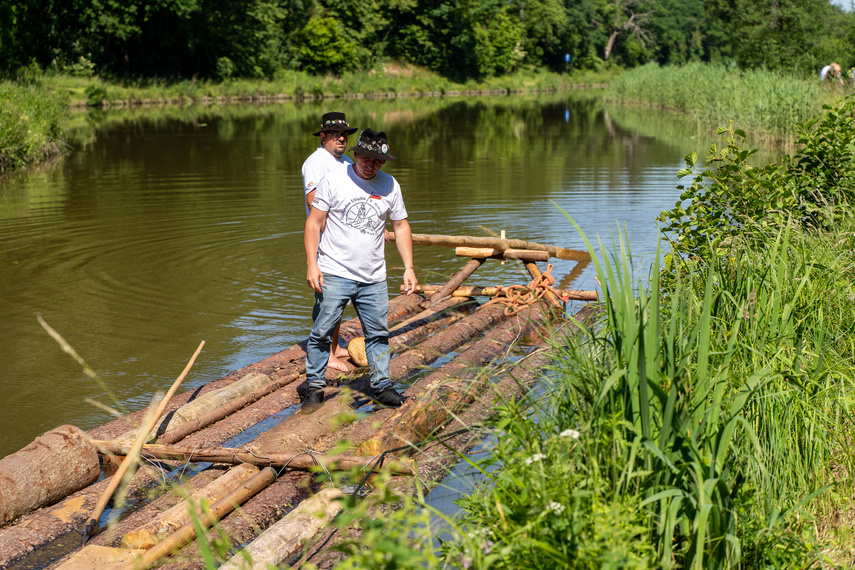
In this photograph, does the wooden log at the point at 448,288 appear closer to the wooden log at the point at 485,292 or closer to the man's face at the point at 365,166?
the wooden log at the point at 485,292

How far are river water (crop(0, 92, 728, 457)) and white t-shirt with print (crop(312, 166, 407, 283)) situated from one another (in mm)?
1286

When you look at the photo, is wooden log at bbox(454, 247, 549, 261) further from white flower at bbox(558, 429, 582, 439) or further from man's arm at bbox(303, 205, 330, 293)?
white flower at bbox(558, 429, 582, 439)

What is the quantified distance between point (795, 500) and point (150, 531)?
129 inches

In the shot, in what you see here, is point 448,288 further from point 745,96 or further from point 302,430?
point 745,96

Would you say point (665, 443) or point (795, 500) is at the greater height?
point (665, 443)

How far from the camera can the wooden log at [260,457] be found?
5116 mm

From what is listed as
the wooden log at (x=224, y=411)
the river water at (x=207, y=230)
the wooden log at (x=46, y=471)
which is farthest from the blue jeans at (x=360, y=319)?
the wooden log at (x=46, y=471)

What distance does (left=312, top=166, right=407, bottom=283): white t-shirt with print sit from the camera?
6.10 meters

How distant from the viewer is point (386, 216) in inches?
249

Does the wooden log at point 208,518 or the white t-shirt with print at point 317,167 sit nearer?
the wooden log at point 208,518

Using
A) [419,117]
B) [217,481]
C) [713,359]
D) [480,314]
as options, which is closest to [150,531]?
[217,481]

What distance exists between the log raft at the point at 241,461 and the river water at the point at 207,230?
0.56 meters

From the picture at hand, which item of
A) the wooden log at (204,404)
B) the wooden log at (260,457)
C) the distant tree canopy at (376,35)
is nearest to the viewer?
the wooden log at (260,457)

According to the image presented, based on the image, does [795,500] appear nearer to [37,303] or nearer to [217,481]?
[217,481]
